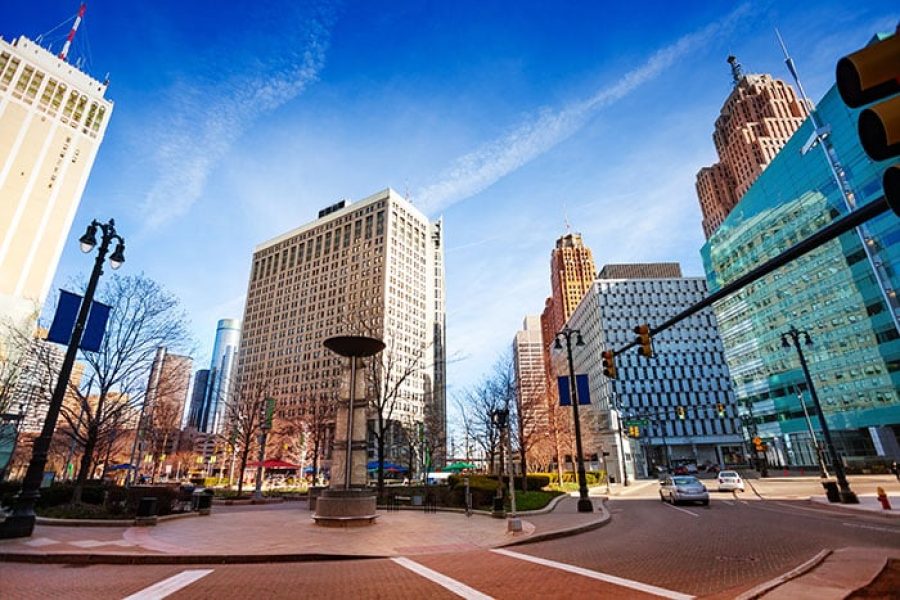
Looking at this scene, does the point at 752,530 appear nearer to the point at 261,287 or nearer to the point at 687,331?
the point at 687,331

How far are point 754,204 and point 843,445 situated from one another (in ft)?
150

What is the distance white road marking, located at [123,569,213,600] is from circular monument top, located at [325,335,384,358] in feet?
32.3

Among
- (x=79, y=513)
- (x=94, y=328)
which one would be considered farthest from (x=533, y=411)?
(x=94, y=328)

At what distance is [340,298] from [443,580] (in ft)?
438

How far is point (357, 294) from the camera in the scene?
135 metres

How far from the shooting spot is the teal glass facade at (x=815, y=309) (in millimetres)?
60156

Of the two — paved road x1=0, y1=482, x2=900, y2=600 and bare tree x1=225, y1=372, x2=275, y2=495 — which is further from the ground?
bare tree x1=225, y1=372, x2=275, y2=495

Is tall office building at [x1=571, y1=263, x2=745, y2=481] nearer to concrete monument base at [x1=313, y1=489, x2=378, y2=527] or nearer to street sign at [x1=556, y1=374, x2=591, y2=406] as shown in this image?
street sign at [x1=556, y1=374, x2=591, y2=406]

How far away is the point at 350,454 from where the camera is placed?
1777 centimetres

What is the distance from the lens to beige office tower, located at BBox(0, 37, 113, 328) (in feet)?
228

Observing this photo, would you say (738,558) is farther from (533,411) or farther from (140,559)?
(533,411)

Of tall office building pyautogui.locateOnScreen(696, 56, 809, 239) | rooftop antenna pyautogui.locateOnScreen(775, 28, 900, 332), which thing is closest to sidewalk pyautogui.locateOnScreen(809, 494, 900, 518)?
rooftop antenna pyautogui.locateOnScreen(775, 28, 900, 332)

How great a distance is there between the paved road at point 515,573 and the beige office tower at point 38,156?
261ft

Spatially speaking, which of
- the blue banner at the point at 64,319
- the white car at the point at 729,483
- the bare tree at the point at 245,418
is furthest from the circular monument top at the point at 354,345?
the white car at the point at 729,483
